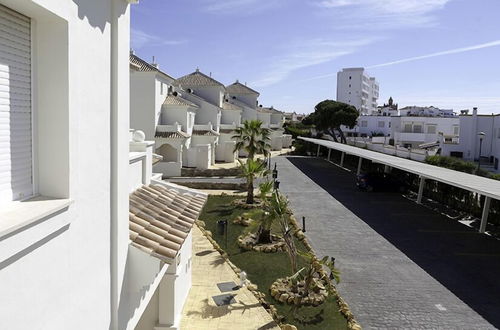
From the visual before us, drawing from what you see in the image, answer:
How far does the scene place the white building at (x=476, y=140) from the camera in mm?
42656

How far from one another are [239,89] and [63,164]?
66.0 metres

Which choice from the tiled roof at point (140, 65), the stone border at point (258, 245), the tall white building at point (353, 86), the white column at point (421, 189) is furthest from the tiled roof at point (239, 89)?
the tall white building at point (353, 86)

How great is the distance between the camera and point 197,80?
54.6m

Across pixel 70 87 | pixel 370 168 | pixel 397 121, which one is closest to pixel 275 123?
pixel 397 121

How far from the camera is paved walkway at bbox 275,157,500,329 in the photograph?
40.7ft

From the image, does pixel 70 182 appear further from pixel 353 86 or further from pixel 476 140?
pixel 353 86

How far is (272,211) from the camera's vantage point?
1477 centimetres

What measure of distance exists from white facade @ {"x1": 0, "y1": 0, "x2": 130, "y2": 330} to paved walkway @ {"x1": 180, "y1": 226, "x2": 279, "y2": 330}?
756cm

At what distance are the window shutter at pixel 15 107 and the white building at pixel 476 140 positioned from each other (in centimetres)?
4627

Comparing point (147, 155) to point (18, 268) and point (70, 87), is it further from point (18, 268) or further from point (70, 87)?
point (18, 268)

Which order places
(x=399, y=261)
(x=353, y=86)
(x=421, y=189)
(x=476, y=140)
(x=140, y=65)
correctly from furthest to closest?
1. (x=353, y=86)
2. (x=476, y=140)
3. (x=140, y=65)
4. (x=421, y=189)
5. (x=399, y=261)

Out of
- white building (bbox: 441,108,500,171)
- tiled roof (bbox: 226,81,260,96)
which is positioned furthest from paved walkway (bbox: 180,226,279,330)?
tiled roof (bbox: 226,81,260,96)

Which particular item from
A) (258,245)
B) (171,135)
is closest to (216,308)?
(258,245)

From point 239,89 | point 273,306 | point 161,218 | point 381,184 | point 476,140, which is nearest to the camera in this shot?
point 161,218
